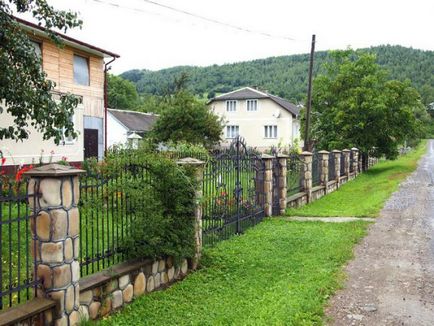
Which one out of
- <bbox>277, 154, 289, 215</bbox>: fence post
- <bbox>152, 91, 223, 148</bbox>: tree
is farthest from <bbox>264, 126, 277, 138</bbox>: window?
<bbox>277, 154, 289, 215</bbox>: fence post

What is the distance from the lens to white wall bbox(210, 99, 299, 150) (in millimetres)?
40531

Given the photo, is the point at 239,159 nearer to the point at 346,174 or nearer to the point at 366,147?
the point at 346,174

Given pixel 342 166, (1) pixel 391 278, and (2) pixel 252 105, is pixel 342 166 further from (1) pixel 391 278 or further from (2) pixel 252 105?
(2) pixel 252 105

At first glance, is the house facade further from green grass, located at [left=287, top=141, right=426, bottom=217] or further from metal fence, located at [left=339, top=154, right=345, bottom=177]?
metal fence, located at [left=339, top=154, right=345, bottom=177]

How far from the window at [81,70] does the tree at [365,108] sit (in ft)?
50.6

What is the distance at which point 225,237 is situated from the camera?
8.62 m

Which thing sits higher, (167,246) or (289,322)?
(167,246)

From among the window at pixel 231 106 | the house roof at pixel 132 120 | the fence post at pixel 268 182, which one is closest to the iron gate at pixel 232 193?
the fence post at pixel 268 182

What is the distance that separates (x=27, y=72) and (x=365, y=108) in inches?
915

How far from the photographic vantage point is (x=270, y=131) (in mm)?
41438

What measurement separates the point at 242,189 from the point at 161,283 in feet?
12.7

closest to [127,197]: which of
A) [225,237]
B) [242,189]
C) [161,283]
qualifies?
[161,283]

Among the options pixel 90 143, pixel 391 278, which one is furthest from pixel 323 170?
pixel 90 143

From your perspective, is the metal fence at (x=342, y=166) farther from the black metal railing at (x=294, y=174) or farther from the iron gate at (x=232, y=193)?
the iron gate at (x=232, y=193)
